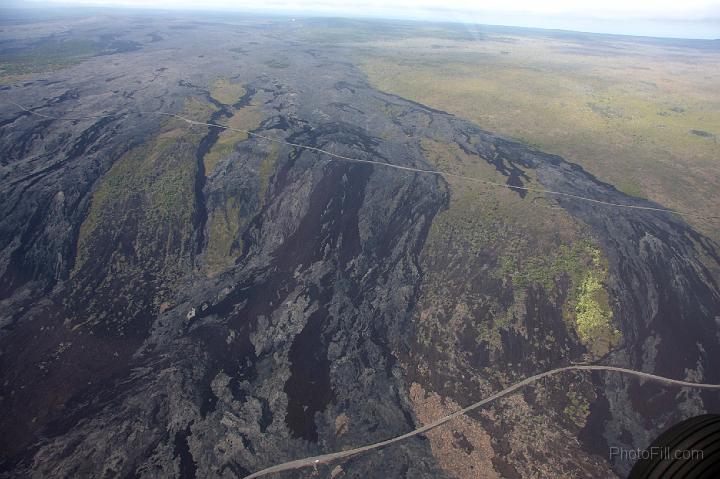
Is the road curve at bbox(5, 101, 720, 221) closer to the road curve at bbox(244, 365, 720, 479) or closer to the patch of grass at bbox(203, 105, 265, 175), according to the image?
the patch of grass at bbox(203, 105, 265, 175)

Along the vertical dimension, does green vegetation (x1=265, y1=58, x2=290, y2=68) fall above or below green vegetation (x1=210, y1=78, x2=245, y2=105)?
above

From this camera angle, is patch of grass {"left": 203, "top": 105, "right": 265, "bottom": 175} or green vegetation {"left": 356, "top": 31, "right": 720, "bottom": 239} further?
green vegetation {"left": 356, "top": 31, "right": 720, "bottom": 239}

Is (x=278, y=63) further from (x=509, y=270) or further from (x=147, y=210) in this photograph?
(x=509, y=270)

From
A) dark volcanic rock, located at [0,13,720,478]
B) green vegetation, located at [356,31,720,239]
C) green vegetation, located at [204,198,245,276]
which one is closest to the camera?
dark volcanic rock, located at [0,13,720,478]

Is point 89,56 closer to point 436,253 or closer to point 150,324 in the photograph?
point 150,324

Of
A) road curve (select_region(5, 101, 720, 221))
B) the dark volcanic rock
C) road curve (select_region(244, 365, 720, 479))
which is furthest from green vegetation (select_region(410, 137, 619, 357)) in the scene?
road curve (select_region(5, 101, 720, 221))

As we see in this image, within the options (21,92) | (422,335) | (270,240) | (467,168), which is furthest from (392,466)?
(21,92)

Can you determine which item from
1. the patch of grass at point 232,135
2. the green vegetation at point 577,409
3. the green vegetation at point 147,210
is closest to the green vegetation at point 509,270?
the green vegetation at point 577,409
